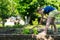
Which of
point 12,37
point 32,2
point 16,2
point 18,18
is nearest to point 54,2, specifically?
point 32,2

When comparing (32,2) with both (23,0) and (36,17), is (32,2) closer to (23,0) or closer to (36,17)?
(23,0)

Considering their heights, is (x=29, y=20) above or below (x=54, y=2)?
below

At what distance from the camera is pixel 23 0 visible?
17.9m

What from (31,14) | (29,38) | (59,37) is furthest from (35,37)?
(31,14)

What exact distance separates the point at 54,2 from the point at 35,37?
45.7ft

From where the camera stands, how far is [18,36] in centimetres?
472

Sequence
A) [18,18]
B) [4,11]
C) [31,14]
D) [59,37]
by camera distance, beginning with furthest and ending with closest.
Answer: [18,18]
[31,14]
[4,11]
[59,37]

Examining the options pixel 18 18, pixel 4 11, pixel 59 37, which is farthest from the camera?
pixel 18 18

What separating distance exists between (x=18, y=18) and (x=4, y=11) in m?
7.30

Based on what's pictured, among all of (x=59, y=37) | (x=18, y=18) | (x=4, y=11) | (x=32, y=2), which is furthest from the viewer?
(x=18, y=18)

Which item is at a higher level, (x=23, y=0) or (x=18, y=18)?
(x=23, y=0)

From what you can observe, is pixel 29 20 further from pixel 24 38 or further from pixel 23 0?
pixel 24 38

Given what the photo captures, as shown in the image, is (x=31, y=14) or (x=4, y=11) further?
(x=31, y=14)

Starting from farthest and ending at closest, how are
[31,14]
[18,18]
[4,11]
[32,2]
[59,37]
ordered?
[18,18], [31,14], [32,2], [4,11], [59,37]
